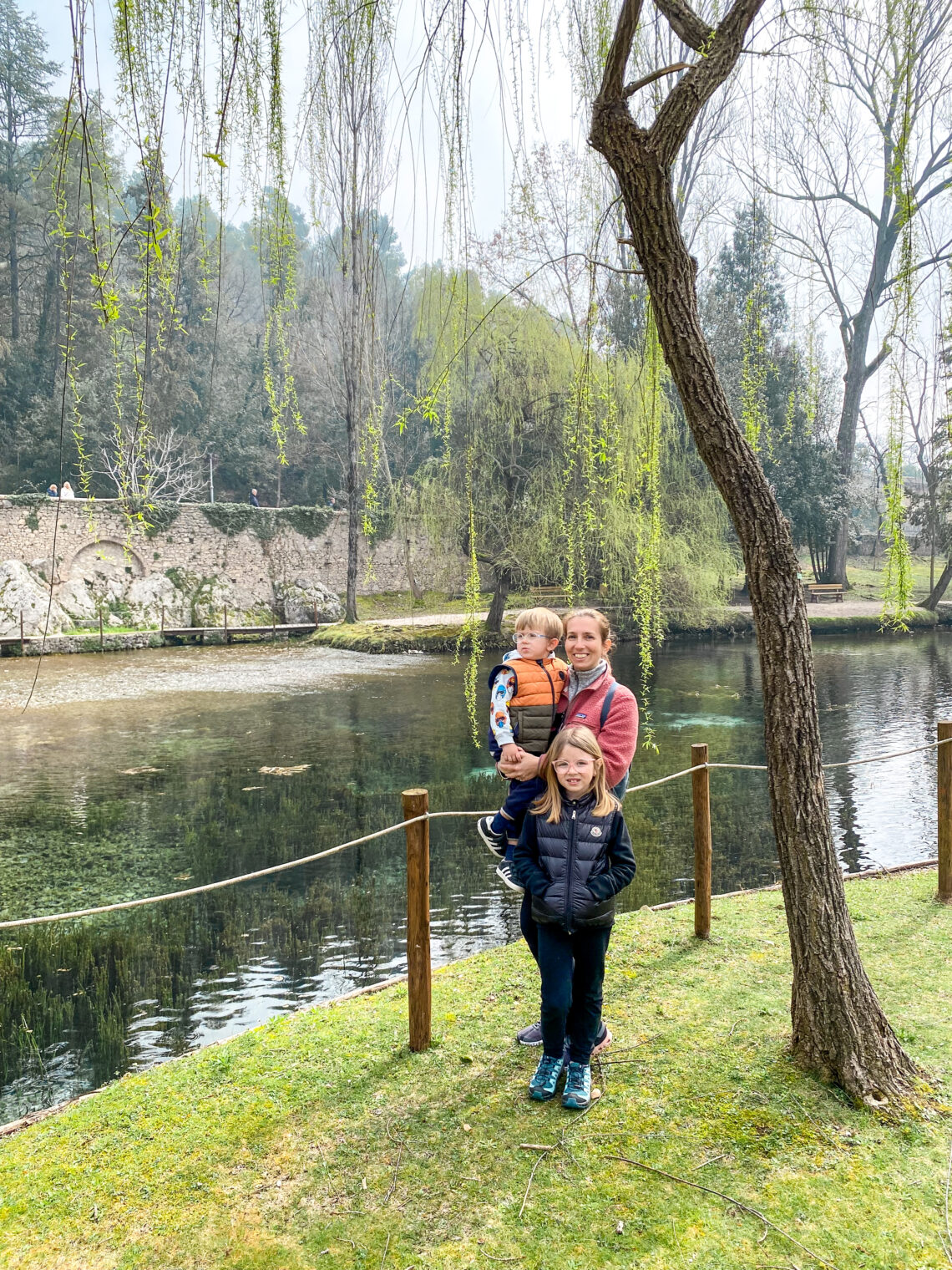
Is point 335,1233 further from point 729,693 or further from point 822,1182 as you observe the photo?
point 729,693

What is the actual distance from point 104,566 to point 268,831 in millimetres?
16601

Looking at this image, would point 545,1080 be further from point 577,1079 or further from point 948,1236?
point 948,1236

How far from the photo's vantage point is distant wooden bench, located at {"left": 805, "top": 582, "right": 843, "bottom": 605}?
2225 cm

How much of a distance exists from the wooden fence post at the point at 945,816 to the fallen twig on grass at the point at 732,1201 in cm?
270

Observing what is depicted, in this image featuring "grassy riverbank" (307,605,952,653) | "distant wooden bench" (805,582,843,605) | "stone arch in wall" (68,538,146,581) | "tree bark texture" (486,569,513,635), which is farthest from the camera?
"distant wooden bench" (805,582,843,605)

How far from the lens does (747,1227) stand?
1918mm

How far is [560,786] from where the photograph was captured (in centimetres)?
242

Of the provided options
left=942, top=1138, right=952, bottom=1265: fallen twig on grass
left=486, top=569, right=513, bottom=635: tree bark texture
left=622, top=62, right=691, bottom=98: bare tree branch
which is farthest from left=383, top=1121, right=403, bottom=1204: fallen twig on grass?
left=486, top=569, right=513, bottom=635: tree bark texture

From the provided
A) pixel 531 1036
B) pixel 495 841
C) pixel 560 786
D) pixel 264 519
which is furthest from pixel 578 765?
pixel 264 519

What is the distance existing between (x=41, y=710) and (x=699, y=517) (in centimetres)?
1199

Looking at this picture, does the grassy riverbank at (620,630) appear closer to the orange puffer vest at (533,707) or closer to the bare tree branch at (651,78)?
the orange puffer vest at (533,707)

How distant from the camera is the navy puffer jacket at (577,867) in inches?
91.4

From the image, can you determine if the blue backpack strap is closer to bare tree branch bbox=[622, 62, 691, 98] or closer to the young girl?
the young girl

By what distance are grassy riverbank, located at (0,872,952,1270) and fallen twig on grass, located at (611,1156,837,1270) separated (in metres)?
0.01
